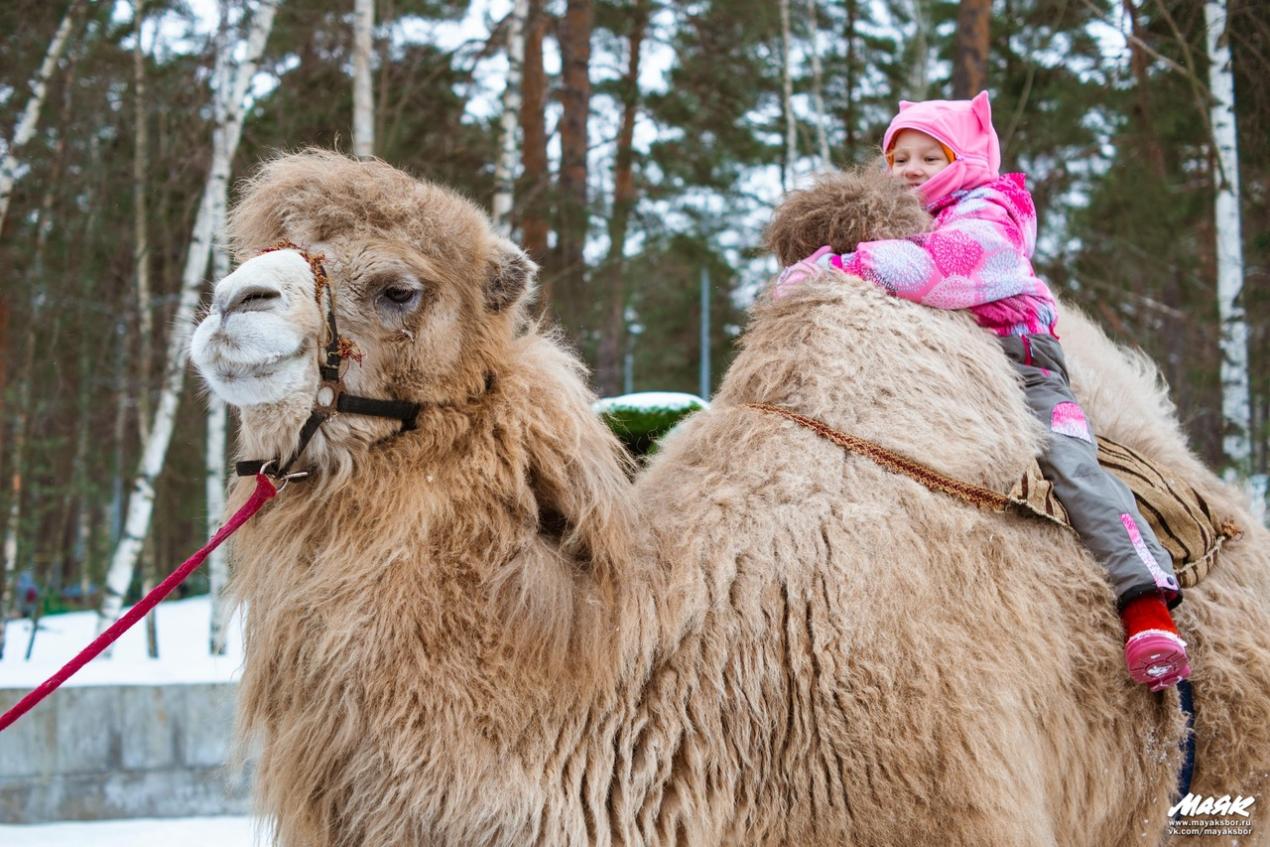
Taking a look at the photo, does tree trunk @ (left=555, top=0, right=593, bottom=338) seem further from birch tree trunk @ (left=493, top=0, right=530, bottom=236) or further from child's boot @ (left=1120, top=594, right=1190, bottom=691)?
child's boot @ (left=1120, top=594, right=1190, bottom=691)

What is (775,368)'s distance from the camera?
3381 millimetres

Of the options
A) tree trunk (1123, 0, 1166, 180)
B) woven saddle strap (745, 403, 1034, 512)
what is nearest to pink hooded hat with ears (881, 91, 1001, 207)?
woven saddle strap (745, 403, 1034, 512)

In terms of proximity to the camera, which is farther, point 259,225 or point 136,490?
point 136,490

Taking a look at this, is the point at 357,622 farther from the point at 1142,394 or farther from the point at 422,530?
the point at 1142,394

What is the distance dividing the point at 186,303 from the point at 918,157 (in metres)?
7.60

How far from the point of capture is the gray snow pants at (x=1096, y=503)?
311 centimetres

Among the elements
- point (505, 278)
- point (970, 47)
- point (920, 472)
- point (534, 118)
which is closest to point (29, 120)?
point (534, 118)

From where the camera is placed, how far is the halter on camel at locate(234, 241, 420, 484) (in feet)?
9.30

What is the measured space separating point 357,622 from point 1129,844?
2.29 m

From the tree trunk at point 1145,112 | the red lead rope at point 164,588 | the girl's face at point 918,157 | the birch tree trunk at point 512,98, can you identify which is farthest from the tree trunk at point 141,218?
the tree trunk at point 1145,112

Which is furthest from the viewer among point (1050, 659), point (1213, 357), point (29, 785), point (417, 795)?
point (1213, 357)

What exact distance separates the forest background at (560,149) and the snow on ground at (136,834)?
387cm

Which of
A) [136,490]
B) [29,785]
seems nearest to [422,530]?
[29,785]

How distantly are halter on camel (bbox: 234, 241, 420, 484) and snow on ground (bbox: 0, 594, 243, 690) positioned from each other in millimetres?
540
